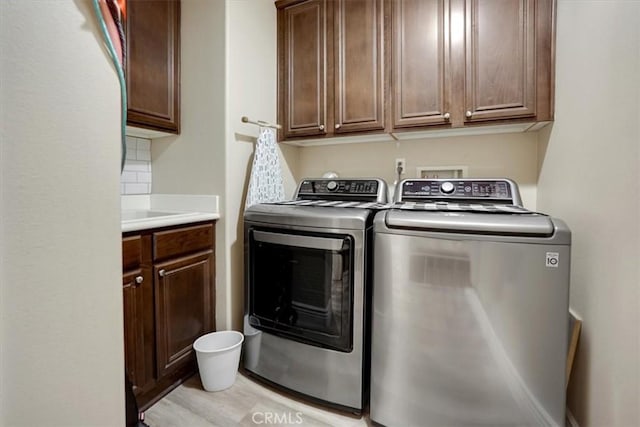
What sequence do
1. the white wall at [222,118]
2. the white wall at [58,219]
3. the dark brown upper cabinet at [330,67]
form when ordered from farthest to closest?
the dark brown upper cabinet at [330,67] → the white wall at [222,118] → the white wall at [58,219]

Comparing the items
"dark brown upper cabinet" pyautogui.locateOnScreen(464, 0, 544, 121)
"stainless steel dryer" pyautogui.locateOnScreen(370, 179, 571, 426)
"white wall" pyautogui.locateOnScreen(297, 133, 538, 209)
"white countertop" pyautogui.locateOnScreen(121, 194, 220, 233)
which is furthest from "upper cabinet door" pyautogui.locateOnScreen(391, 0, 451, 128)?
"white countertop" pyautogui.locateOnScreen(121, 194, 220, 233)

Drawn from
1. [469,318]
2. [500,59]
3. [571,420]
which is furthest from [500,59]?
[571,420]

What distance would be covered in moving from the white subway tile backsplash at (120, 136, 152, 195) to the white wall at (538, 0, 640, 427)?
93.5 inches

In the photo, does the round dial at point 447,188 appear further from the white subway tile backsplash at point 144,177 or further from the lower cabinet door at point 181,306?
the white subway tile backsplash at point 144,177

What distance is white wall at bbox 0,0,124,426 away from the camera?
0.47m

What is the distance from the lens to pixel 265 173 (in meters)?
1.88

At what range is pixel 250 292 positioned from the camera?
1.66 meters

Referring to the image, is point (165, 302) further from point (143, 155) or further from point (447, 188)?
point (447, 188)

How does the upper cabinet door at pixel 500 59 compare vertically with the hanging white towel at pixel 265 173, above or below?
above

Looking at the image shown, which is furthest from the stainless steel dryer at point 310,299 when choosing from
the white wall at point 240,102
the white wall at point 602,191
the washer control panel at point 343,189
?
the white wall at point 602,191

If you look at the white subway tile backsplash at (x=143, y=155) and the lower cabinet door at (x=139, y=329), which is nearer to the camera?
the lower cabinet door at (x=139, y=329)

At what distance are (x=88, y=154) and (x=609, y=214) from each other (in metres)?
1.56

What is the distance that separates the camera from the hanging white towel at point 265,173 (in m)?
1.80

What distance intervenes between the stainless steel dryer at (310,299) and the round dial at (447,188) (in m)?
0.59
